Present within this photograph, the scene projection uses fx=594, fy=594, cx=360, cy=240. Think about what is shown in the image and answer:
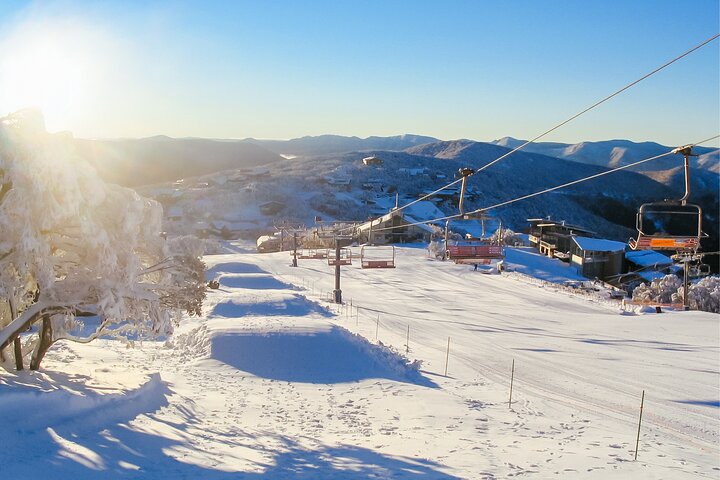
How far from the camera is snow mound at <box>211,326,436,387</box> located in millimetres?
19656


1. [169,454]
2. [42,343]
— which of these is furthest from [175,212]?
[169,454]

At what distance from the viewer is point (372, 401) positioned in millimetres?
16578

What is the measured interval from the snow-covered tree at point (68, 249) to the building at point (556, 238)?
5801 centimetres

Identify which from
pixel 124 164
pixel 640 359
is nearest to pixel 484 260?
pixel 640 359

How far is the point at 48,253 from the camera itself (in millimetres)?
12234

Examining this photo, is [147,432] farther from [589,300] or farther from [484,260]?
[589,300]

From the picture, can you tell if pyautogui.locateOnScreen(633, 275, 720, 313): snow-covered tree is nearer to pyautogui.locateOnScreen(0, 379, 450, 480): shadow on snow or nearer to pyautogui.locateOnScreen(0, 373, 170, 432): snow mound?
pyautogui.locateOnScreen(0, 379, 450, 480): shadow on snow

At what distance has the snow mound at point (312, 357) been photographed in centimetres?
1966

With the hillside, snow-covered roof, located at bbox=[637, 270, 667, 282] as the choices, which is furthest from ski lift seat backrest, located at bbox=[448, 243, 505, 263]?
the hillside

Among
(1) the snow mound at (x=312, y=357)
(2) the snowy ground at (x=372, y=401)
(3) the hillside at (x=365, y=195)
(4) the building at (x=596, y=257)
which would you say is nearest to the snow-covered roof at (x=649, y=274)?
(4) the building at (x=596, y=257)

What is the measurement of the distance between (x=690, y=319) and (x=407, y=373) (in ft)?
63.3

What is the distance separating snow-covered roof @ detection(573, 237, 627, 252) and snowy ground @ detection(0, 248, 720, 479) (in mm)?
33143

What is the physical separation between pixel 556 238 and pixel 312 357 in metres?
54.6

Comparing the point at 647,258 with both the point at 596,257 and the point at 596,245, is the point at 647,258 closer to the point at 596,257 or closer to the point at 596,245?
the point at 596,245
